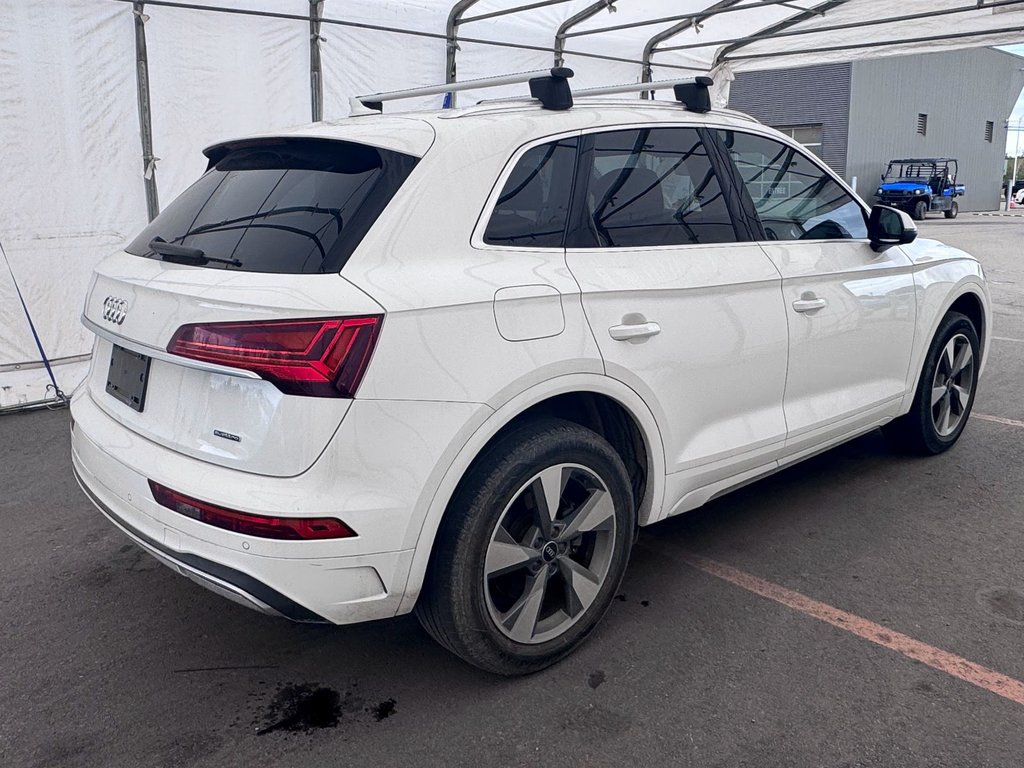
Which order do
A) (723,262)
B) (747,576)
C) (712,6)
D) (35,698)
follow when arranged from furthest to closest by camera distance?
(712,6) < (747,576) < (723,262) < (35,698)

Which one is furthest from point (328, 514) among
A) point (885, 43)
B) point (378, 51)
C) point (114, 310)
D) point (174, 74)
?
point (885, 43)

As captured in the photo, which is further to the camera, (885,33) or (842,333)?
(885,33)

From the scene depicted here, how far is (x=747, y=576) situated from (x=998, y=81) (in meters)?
47.5

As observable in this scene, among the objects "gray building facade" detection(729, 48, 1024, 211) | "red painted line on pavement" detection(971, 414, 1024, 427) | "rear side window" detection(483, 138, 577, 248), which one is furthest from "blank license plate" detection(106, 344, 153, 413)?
"gray building facade" detection(729, 48, 1024, 211)

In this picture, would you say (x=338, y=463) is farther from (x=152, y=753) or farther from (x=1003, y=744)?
(x=1003, y=744)

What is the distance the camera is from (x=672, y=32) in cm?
870

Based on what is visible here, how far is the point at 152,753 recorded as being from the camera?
244cm

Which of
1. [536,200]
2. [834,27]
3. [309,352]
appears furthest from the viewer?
[834,27]

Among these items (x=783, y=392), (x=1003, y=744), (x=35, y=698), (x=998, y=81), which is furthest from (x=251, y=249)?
(x=998, y=81)

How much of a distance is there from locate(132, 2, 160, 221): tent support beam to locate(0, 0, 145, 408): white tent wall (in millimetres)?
47

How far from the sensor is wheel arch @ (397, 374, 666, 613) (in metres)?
2.40

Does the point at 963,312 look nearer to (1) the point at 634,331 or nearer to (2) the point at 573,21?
(1) the point at 634,331

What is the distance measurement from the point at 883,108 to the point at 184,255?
1477 inches

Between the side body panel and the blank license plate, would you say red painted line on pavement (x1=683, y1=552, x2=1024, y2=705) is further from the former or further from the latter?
the blank license plate
